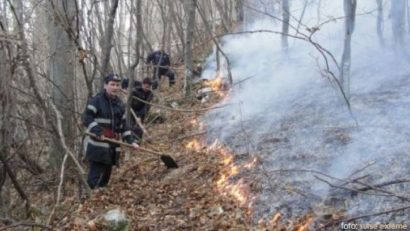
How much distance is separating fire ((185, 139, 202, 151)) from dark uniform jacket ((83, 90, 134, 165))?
2.08 meters

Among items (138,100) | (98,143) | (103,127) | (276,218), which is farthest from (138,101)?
(276,218)

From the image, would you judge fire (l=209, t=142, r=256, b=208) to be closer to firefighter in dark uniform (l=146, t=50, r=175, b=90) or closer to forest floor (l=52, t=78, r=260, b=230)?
forest floor (l=52, t=78, r=260, b=230)

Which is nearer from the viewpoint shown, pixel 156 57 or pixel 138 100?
pixel 138 100

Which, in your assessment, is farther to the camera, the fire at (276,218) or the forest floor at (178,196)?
the forest floor at (178,196)

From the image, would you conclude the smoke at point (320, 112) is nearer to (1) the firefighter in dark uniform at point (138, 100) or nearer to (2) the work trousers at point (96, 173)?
(1) the firefighter in dark uniform at point (138, 100)

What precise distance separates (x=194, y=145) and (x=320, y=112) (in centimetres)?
240

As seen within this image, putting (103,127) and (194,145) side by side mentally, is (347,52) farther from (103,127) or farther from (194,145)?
(103,127)

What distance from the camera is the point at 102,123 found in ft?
23.4

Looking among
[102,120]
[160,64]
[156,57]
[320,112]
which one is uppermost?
[156,57]

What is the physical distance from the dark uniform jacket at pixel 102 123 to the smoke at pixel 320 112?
1.99m

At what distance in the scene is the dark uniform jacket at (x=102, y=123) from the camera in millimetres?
6914

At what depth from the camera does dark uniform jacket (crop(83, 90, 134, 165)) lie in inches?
272

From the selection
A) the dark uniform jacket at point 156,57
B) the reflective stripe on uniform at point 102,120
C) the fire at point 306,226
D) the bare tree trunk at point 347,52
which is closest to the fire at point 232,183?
the fire at point 306,226

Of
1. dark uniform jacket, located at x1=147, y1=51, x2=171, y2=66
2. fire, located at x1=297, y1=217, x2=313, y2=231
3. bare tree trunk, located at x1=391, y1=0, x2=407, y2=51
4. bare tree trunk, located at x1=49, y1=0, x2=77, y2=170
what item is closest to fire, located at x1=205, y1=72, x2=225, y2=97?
dark uniform jacket, located at x1=147, y1=51, x2=171, y2=66
